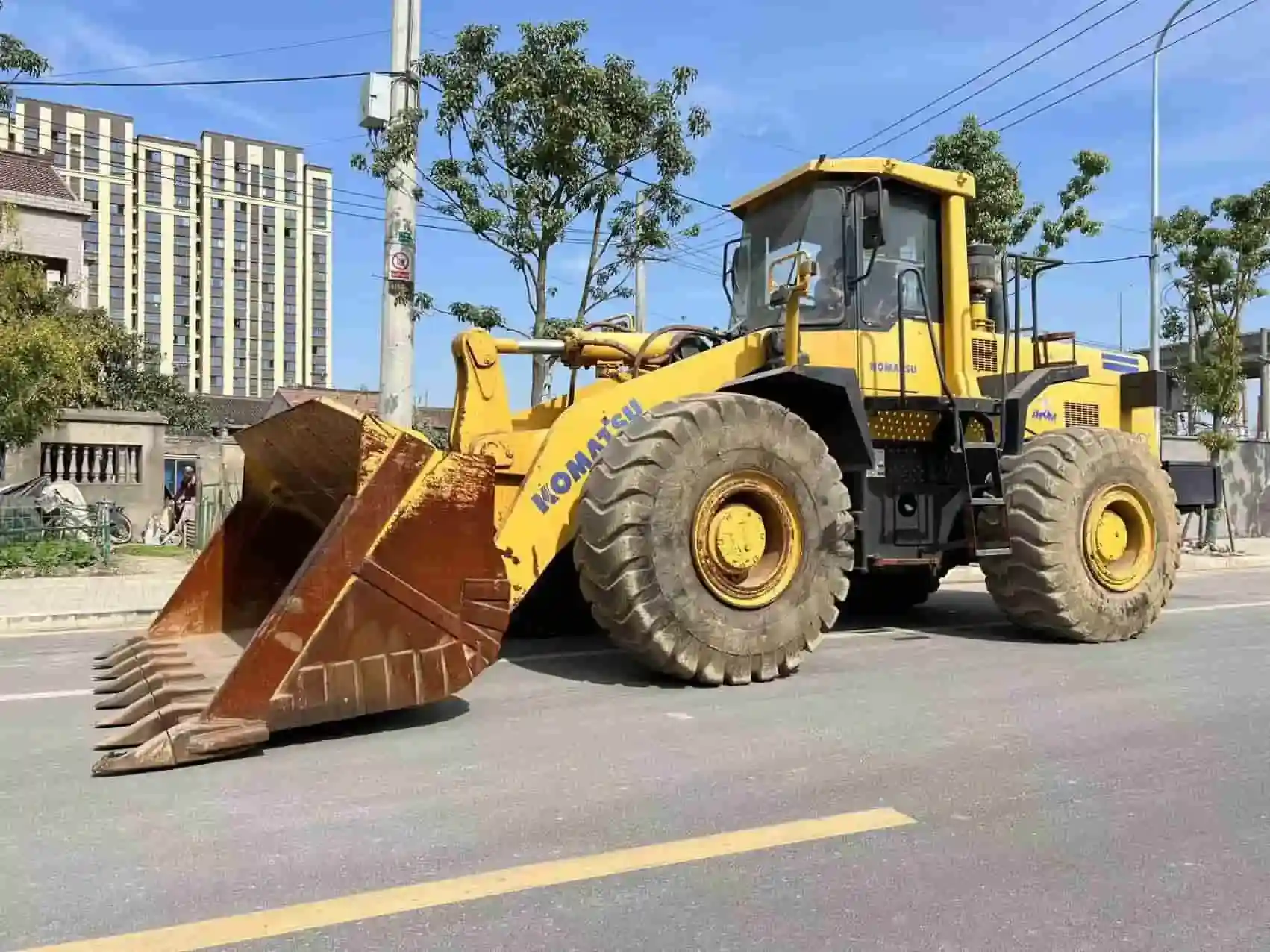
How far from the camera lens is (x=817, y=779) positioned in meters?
4.14

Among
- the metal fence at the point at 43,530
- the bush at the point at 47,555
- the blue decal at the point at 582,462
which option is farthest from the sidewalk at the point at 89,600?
the blue decal at the point at 582,462

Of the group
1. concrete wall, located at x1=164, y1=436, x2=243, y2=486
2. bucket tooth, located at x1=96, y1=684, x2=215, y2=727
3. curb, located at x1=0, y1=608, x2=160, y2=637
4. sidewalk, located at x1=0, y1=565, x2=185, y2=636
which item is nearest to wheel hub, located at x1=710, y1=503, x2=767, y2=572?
bucket tooth, located at x1=96, y1=684, x2=215, y2=727

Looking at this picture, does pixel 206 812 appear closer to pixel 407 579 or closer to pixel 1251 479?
pixel 407 579

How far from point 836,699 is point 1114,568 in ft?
9.98

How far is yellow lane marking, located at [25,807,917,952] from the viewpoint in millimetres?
2744

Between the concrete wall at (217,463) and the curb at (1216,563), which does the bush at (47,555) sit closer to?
the concrete wall at (217,463)

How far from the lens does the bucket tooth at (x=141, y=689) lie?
16.0 feet

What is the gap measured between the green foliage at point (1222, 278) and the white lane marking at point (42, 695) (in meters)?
16.0

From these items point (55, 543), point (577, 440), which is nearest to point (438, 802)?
point (577, 440)

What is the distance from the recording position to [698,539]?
5.63 metres

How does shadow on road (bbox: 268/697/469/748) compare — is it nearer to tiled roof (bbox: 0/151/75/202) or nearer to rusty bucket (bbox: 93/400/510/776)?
rusty bucket (bbox: 93/400/510/776)

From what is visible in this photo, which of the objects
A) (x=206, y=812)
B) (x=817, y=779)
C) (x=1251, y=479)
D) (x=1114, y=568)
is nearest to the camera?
(x=206, y=812)

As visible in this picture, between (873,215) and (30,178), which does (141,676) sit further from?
(30,178)

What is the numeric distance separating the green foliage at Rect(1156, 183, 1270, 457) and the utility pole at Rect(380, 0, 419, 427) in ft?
40.6
